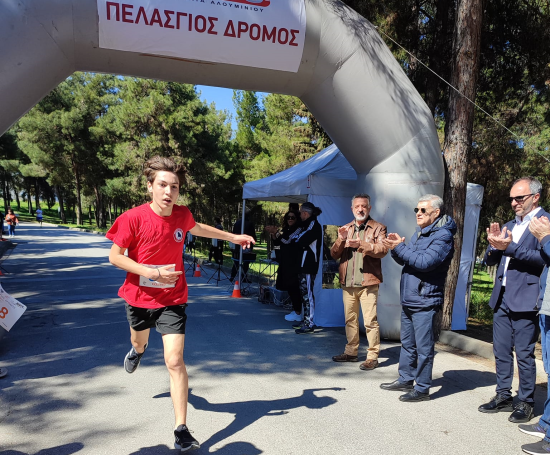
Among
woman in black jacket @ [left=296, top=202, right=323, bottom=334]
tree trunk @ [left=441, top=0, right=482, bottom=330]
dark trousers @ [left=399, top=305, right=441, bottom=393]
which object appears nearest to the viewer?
dark trousers @ [left=399, top=305, right=441, bottom=393]

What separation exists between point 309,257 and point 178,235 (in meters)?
3.54

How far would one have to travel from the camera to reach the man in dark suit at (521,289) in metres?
3.76

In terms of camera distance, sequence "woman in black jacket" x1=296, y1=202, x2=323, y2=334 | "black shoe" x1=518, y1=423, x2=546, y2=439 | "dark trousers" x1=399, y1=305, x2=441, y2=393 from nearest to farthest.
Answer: "black shoe" x1=518, y1=423, x2=546, y2=439 → "dark trousers" x1=399, y1=305, x2=441, y2=393 → "woman in black jacket" x1=296, y1=202, x2=323, y2=334

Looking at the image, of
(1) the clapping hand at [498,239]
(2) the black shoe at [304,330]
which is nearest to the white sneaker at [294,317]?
(2) the black shoe at [304,330]

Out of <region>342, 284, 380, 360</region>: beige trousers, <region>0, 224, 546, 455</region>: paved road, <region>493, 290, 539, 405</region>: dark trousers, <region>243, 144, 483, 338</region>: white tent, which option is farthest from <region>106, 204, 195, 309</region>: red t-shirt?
<region>243, 144, 483, 338</region>: white tent

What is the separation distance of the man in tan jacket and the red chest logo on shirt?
2.13m

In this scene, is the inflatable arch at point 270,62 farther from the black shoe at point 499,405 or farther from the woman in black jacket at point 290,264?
the black shoe at point 499,405

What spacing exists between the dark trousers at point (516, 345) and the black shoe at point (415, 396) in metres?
0.63

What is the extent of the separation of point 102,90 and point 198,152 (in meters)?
18.2

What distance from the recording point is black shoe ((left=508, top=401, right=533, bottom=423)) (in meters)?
3.79

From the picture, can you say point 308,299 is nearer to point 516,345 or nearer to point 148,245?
point 516,345

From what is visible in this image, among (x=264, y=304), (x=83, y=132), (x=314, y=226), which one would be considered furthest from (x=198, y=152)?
(x=314, y=226)

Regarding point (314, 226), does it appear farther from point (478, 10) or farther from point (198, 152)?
point (198, 152)

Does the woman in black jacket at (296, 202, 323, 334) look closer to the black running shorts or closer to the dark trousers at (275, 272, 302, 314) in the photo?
the dark trousers at (275, 272, 302, 314)
